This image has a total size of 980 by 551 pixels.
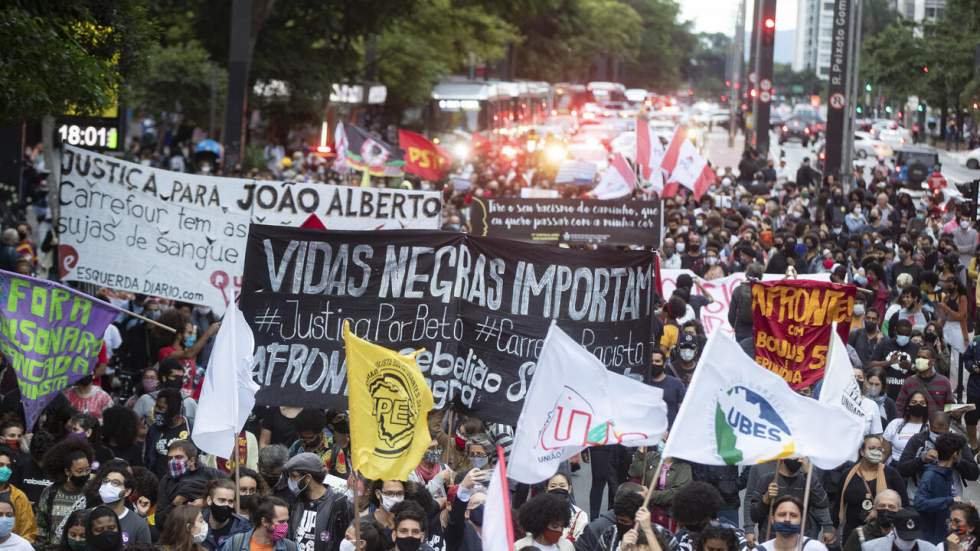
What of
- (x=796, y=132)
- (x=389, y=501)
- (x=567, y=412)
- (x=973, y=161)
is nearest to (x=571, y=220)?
(x=389, y=501)

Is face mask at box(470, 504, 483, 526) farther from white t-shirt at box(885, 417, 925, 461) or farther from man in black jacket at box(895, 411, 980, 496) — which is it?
white t-shirt at box(885, 417, 925, 461)

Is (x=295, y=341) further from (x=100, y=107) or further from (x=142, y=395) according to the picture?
(x=100, y=107)

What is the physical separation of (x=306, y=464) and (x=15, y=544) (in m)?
1.68

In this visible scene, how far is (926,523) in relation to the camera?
1023 cm

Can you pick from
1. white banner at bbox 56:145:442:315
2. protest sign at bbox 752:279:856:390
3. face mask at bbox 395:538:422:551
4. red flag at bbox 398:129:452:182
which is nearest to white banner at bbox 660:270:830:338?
white banner at bbox 56:145:442:315

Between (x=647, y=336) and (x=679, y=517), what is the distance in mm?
2813

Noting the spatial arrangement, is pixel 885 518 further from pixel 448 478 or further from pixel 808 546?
pixel 448 478

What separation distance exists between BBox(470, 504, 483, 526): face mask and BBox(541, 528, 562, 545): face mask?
0.67m

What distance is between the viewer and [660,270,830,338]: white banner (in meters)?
16.4

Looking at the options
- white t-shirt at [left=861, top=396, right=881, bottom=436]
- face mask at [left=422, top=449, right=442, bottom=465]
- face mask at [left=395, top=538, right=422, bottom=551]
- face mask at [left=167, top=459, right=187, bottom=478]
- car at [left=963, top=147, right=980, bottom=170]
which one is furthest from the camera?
car at [left=963, top=147, right=980, bottom=170]

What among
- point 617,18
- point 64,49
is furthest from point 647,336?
point 617,18

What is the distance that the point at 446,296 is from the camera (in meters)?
11.0

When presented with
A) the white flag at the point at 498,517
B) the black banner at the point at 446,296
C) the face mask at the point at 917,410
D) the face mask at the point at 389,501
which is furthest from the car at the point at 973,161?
the white flag at the point at 498,517

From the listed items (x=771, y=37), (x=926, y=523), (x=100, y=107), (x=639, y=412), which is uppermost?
(x=771, y=37)
